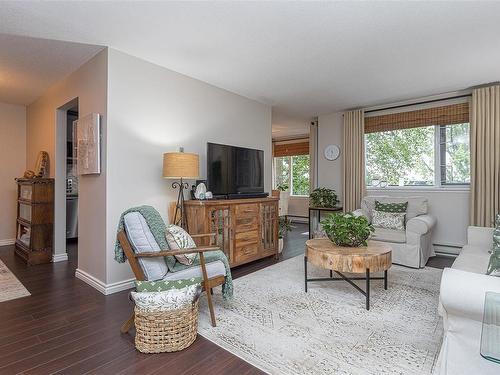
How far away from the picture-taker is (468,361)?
4.72ft

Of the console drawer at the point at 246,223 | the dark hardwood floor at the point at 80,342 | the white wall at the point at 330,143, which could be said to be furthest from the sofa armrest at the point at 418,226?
the dark hardwood floor at the point at 80,342

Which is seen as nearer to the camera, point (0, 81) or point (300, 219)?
point (0, 81)

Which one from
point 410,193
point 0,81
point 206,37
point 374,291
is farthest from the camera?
A: point 410,193

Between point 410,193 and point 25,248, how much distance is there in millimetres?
6159

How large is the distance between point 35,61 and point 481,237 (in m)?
5.33

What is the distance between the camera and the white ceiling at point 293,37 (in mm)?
2242

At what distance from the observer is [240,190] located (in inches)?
162

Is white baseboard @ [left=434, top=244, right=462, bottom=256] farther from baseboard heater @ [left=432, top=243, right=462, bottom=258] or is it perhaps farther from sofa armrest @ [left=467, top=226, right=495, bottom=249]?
sofa armrest @ [left=467, top=226, right=495, bottom=249]

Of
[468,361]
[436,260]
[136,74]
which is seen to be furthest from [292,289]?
[136,74]

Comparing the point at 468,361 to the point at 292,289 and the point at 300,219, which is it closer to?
the point at 292,289

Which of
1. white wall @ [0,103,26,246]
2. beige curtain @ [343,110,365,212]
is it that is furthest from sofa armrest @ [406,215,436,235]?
white wall @ [0,103,26,246]

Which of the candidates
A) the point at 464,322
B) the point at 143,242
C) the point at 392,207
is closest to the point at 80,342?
the point at 143,242

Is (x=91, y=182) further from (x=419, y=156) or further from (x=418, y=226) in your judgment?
(x=419, y=156)

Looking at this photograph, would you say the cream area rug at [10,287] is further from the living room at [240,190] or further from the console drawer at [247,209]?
the console drawer at [247,209]
